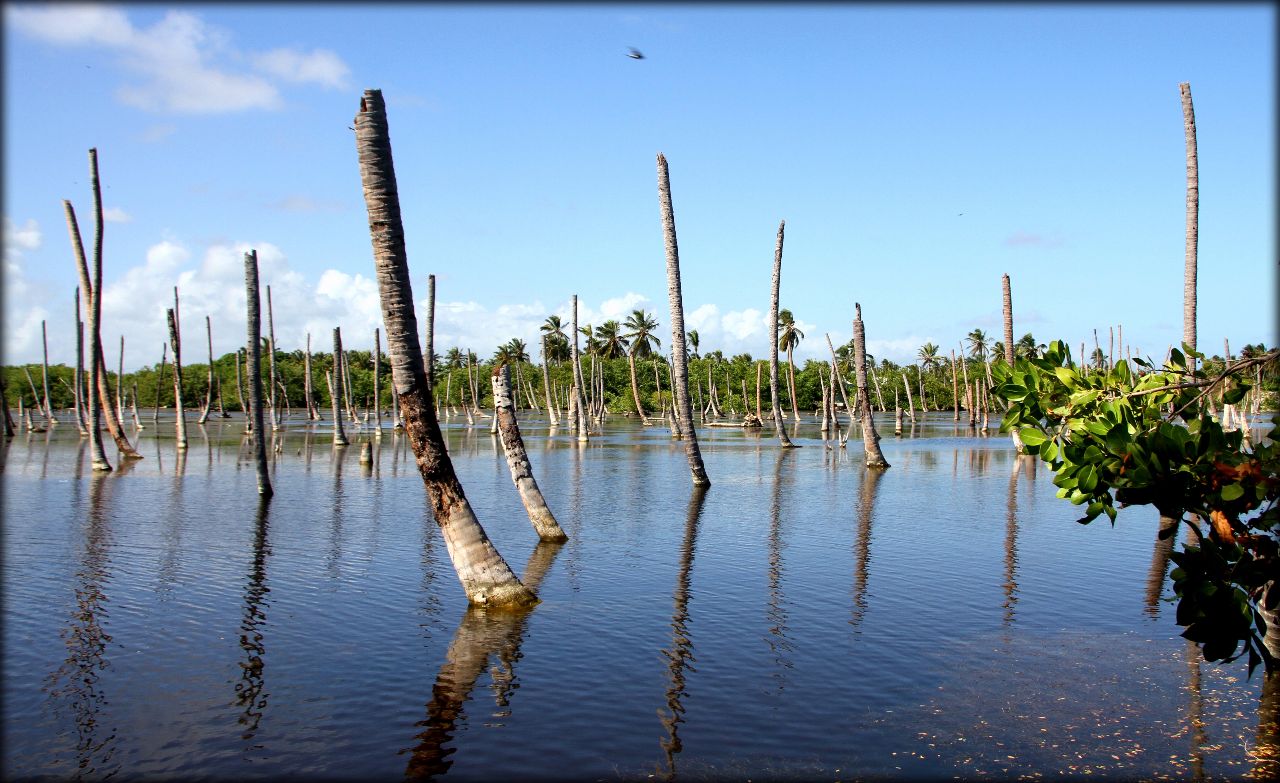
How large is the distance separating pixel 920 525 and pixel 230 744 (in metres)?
16.3

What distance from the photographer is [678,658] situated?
11.0 meters

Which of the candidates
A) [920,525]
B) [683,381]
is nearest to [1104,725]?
[920,525]

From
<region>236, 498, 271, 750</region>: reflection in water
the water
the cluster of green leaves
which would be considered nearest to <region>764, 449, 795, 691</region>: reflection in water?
the water

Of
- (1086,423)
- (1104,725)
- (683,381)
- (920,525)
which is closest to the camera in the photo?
(1086,423)

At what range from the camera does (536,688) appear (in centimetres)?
988

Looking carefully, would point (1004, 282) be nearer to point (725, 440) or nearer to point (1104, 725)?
point (725, 440)

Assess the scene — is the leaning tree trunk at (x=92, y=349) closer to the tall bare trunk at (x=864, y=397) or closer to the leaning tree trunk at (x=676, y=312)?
the leaning tree trunk at (x=676, y=312)

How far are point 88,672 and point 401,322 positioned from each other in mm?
5090

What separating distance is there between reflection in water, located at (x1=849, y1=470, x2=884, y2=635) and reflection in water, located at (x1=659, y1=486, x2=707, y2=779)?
2.18 metres

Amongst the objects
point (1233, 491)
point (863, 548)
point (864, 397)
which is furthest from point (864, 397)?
point (1233, 491)

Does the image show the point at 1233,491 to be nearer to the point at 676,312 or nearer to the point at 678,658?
the point at 678,658

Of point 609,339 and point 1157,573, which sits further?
point 609,339

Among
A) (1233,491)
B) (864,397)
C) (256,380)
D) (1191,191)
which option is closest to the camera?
(1233,491)

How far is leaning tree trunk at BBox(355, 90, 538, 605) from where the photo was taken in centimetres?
1220
